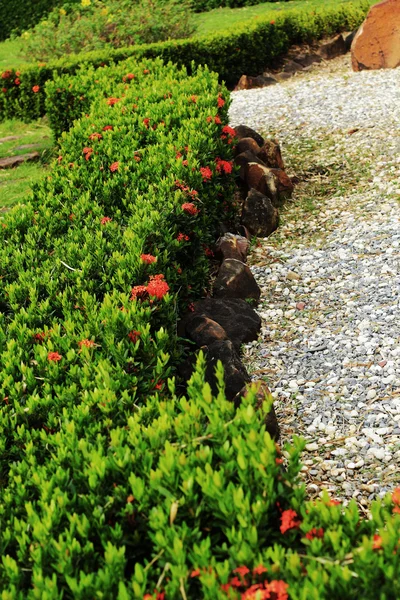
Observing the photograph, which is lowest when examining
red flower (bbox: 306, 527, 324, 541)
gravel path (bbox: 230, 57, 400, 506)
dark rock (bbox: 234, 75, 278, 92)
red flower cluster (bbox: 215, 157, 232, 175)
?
gravel path (bbox: 230, 57, 400, 506)

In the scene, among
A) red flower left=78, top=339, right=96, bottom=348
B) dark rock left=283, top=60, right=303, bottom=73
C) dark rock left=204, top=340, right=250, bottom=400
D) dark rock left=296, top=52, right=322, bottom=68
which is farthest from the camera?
dark rock left=296, top=52, right=322, bottom=68

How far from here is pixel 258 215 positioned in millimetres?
7719

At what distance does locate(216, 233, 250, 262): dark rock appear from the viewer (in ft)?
22.5

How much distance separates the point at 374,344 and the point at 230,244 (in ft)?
7.13

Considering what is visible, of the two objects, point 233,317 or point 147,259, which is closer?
point 147,259

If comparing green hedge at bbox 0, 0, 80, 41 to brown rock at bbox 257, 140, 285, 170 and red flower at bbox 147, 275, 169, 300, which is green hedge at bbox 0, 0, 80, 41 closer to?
brown rock at bbox 257, 140, 285, 170

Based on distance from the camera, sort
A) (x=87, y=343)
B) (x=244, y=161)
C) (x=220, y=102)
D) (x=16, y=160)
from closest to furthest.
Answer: (x=87, y=343) < (x=220, y=102) < (x=244, y=161) < (x=16, y=160)

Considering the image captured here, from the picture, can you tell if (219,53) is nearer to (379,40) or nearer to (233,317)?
(379,40)

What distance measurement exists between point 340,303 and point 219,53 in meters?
9.91

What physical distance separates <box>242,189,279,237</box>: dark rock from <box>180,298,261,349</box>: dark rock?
199 centimetres

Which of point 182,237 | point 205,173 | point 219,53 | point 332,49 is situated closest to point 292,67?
point 332,49

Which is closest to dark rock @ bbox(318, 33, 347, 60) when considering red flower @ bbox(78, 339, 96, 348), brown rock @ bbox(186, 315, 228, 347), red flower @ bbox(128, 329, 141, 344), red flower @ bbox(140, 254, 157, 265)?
brown rock @ bbox(186, 315, 228, 347)

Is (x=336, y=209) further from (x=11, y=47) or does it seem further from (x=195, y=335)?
(x=11, y=47)

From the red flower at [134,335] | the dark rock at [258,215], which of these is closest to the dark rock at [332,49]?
the dark rock at [258,215]
